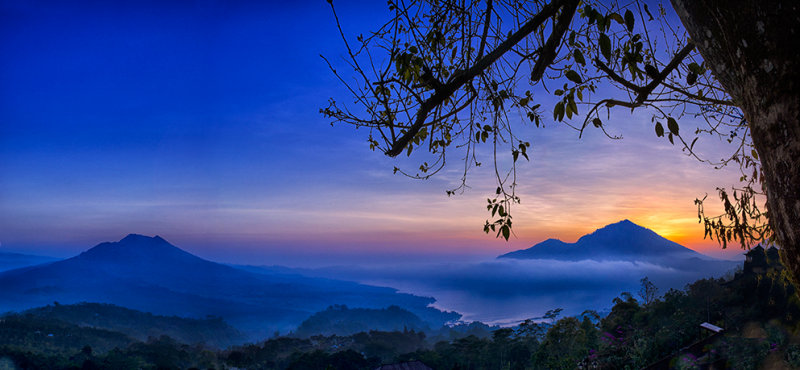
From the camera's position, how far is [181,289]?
231 feet

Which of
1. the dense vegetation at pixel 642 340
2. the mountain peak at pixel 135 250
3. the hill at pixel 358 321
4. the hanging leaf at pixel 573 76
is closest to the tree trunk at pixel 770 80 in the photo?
the hanging leaf at pixel 573 76

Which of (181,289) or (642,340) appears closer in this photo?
(642,340)

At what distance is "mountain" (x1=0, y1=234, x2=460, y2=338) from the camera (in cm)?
5703

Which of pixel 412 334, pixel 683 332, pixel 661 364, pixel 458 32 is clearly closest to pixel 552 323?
pixel 683 332

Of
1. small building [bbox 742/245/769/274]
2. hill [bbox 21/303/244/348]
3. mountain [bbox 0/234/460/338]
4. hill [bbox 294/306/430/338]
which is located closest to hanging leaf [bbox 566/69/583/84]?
small building [bbox 742/245/769/274]

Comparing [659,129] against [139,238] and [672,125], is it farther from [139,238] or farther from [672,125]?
[139,238]

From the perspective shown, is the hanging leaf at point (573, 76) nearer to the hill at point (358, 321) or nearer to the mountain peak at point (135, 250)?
the hill at point (358, 321)

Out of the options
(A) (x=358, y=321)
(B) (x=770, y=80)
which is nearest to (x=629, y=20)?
(B) (x=770, y=80)

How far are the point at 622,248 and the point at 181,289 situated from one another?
218 feet

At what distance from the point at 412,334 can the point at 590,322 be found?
2046 centimetres

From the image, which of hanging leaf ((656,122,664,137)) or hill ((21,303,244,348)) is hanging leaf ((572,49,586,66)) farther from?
hill ((21,303,244,348))

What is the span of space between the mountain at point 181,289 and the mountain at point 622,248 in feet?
58.0

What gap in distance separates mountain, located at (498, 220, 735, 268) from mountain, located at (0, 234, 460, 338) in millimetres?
17681

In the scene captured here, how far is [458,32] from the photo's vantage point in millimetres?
2057
